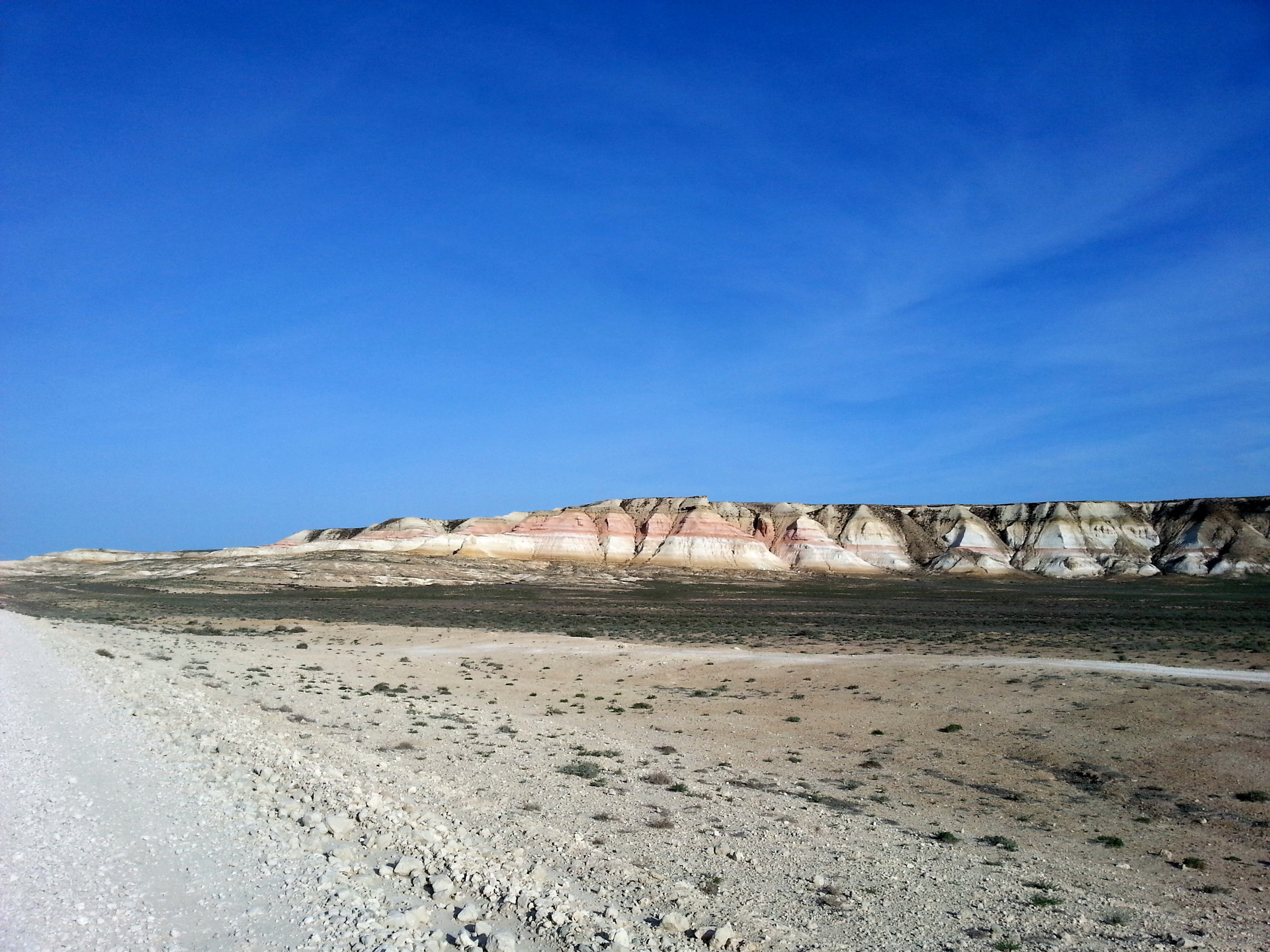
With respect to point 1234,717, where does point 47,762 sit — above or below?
above

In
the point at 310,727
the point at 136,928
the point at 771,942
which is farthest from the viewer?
the point at 310,727

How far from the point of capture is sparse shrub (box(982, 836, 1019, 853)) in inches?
429

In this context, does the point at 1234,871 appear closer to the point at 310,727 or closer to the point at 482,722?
the point at 482,722

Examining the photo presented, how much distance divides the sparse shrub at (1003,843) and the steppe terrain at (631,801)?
164 millimetres

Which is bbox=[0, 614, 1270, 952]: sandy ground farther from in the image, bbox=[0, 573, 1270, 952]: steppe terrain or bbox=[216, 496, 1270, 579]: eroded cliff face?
bbox=[216, 496, 1270, 579]: eroded cliff face

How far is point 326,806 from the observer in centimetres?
941

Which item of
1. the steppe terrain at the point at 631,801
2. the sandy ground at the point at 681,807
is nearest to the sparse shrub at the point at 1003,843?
the sandy ground at the point at 681,807

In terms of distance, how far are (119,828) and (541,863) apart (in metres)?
4.44

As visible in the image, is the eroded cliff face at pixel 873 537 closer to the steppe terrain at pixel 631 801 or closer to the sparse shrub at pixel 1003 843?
the steppe terrain at pixel 631 801

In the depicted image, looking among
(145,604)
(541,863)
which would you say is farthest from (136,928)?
(145,604)

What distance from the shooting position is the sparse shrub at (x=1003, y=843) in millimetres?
10898

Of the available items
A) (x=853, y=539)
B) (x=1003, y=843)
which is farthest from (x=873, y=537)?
(x=1003, y=843)

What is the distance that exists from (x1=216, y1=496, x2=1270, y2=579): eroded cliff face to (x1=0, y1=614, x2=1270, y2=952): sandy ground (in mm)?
107903

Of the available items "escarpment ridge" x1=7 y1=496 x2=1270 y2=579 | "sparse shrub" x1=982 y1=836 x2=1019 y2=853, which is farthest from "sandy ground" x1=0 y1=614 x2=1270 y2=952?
"escarpment ridge" x1=7 y1=496 x2=1270 y2=579
